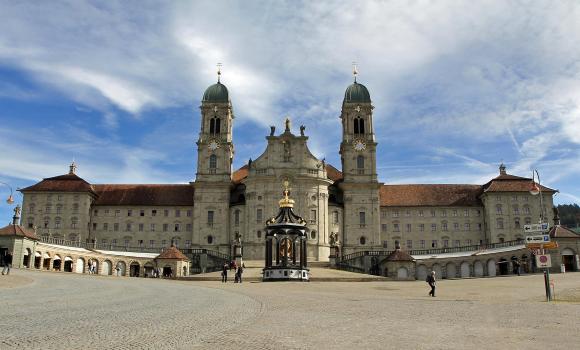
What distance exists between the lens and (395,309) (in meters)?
23.3

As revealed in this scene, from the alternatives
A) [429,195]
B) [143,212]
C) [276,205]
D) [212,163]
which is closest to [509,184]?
[429,195]

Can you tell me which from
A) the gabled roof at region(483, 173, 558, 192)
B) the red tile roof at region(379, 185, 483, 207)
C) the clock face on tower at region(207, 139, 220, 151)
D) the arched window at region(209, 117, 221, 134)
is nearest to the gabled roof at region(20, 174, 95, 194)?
the clock face on tower at region(207, 139, 220, 151)

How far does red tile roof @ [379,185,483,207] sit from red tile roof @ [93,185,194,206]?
32.6 meters

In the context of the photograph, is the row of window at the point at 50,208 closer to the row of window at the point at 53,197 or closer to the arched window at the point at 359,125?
Result: the row of window at the point at 53,197

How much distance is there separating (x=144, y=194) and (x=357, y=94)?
39.1m

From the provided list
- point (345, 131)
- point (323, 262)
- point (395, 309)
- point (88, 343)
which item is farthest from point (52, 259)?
point (88, 343)

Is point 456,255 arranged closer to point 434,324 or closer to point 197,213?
point 197,213

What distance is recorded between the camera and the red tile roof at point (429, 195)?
91.4 metres

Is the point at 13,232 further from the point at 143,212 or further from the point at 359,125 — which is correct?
the point at 359,125

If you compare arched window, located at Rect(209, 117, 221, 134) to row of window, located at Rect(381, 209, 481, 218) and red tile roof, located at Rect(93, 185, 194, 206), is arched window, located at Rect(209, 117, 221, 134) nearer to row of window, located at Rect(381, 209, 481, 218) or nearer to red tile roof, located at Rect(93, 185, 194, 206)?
red tile roof, located at Rect(93, 185, 194, 206)

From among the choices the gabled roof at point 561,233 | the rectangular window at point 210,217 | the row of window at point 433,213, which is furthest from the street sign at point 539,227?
the rectangular window at point 210,217

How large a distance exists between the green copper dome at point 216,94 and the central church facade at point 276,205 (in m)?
0.22

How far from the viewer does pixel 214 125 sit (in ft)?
305

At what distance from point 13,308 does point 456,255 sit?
6928cm
